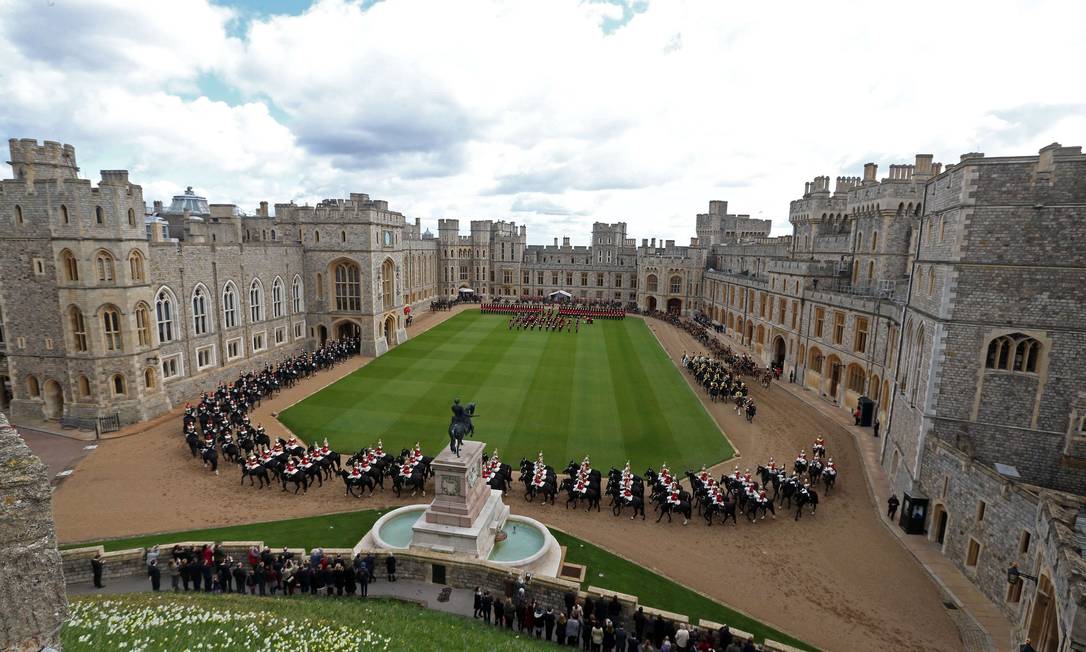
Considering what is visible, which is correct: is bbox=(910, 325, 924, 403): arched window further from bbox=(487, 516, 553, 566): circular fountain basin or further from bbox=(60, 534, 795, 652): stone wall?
bbox=(487, 516, 553, 566): circular fountain basin

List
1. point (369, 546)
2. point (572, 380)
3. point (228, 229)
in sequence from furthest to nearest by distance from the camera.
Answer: point (228, 229) → point (572, 380) → point (369, 546)

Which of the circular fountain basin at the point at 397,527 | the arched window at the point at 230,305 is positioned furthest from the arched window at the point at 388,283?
the circular fountain basin at the point at 397,527

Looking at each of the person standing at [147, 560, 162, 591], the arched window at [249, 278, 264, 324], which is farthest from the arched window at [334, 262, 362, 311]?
the person standing at [147, 560, 162, 591]

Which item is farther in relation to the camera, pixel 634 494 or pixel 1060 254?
pixel 634 494

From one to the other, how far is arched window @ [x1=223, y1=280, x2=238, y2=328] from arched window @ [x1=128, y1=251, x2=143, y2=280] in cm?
610

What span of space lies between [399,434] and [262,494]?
6124mm

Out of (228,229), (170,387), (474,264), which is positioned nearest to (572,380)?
(170,387)

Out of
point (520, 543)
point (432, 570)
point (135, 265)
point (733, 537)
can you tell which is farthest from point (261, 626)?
point (135, 265)

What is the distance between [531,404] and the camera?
2800cm

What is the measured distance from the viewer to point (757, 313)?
1759 inches

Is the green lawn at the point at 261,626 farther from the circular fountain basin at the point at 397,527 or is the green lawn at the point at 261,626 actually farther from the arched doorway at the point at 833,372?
the arched doorway at the point at 833,372

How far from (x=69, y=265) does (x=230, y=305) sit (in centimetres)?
882

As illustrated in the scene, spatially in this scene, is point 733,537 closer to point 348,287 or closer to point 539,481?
point 539,481

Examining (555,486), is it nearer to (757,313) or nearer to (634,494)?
(634,494)
